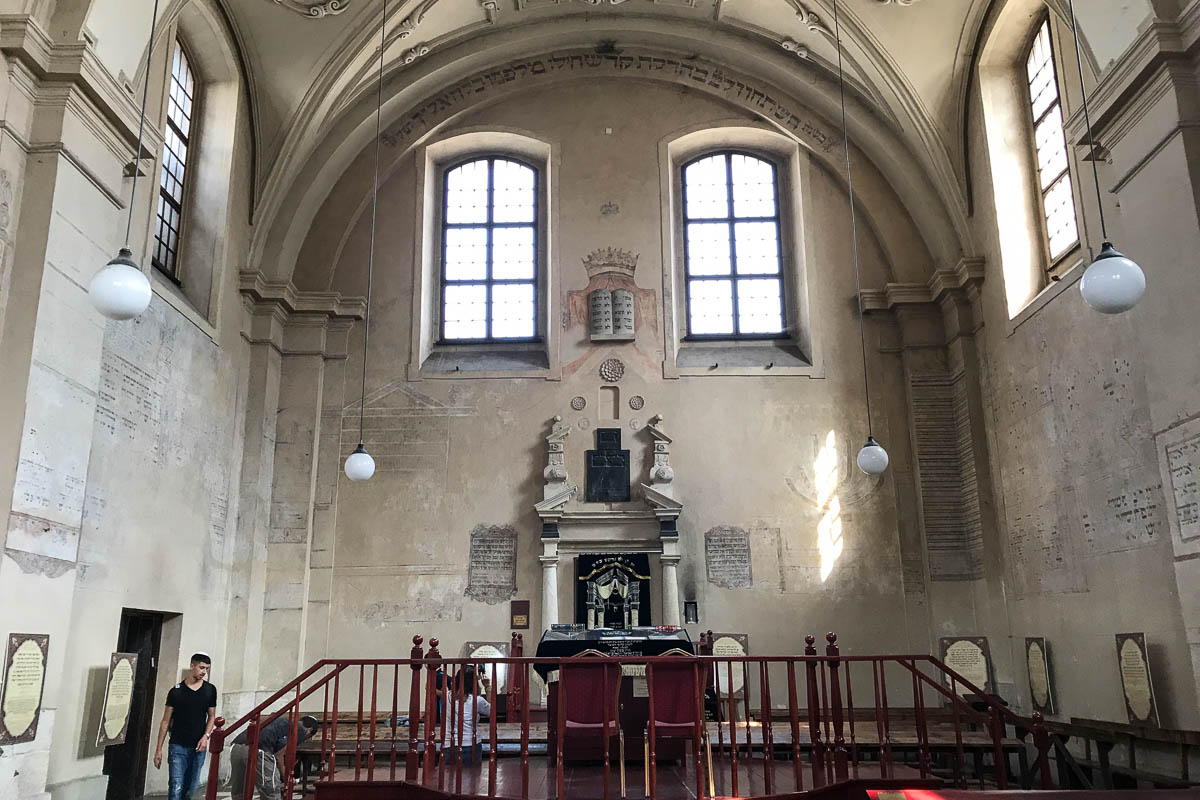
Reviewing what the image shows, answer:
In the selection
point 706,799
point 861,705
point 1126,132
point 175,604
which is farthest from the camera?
point 861,705

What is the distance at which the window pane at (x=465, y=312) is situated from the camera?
39.5 feet

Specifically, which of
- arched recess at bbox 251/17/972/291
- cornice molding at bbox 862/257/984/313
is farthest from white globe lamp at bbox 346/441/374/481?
cornice molding at bbox 862/257/984/313

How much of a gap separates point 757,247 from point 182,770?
870 cm

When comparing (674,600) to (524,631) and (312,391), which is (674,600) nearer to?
(524,631)

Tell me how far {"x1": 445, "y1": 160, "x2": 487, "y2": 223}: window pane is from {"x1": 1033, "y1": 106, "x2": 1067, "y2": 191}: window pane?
652cm

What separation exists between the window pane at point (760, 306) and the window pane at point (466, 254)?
10.8 feet

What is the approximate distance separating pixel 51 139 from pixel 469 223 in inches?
237

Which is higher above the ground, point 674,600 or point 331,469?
point 331,469

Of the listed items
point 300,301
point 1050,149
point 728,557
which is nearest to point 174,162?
point 300,301

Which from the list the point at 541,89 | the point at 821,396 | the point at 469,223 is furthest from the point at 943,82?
the point at 469,223

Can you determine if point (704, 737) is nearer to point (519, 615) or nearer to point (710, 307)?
point (519, 615)

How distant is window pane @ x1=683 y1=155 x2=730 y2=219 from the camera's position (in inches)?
486

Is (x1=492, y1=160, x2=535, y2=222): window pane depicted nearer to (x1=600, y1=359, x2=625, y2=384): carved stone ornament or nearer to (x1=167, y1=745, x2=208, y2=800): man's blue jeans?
(x1=600, y1=359, x2=625, y2=384): carved stone ornament

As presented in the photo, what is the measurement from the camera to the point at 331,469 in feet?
36.4
